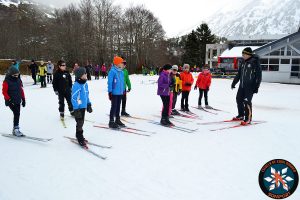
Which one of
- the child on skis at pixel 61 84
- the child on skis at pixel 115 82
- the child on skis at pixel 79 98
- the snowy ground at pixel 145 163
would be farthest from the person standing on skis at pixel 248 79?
the child on skis at pixel 61 84

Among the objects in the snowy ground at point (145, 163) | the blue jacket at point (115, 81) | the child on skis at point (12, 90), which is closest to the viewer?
the snowy ground at point (145, 163)

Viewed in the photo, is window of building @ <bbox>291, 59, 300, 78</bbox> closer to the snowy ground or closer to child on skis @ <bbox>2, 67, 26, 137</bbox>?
the snowy ground

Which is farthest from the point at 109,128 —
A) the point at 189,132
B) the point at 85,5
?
the point at 85,5

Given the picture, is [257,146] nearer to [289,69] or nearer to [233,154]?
[233,154]

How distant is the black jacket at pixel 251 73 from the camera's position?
6.79 meters

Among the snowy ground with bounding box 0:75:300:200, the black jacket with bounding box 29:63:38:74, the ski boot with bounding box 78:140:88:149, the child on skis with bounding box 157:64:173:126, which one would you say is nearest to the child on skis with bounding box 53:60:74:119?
the snowy ground with bounding box 0:75:300:200

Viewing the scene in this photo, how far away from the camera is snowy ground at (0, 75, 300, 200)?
3.46m

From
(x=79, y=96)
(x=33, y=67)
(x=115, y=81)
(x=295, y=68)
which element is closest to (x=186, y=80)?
(x=115, y=81)

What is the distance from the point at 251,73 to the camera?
6.89 metres

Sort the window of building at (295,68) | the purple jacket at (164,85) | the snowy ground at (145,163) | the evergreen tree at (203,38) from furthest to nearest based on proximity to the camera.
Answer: the evergreen tree at (203,38) < the window of building at (295,68) < the purple jacket at (164,85) < the snowy ground at (145,163)

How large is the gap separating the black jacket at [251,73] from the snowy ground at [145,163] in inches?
46.6

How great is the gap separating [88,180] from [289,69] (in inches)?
944

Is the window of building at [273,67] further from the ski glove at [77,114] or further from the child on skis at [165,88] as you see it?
the ski glove at [77,114]

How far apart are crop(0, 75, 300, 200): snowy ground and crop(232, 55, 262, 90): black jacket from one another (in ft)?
3.88
